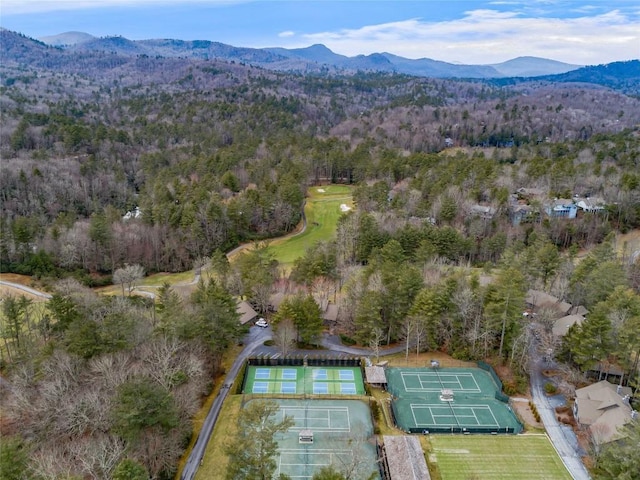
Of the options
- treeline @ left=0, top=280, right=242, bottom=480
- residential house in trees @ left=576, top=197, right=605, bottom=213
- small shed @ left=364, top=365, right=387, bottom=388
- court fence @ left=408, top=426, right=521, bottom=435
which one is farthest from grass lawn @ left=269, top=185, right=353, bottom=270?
residential house in trees @ left=576, top=197, right=605, bottom=213

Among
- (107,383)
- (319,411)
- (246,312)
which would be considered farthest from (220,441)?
(246,312)

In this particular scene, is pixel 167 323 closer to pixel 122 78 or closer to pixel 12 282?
pixel 12 282

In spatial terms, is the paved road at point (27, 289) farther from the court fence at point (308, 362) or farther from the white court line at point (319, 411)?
the white court line at point (319, 411)

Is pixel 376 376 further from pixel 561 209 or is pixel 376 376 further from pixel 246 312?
pixel 561 209

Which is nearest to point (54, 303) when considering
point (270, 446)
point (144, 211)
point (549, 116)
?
point (270, 446)

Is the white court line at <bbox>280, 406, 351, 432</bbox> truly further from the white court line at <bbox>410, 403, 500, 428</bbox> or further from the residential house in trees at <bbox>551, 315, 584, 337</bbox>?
the residential house in trees at <bbox>551, 315, 584, 337</bbox>
